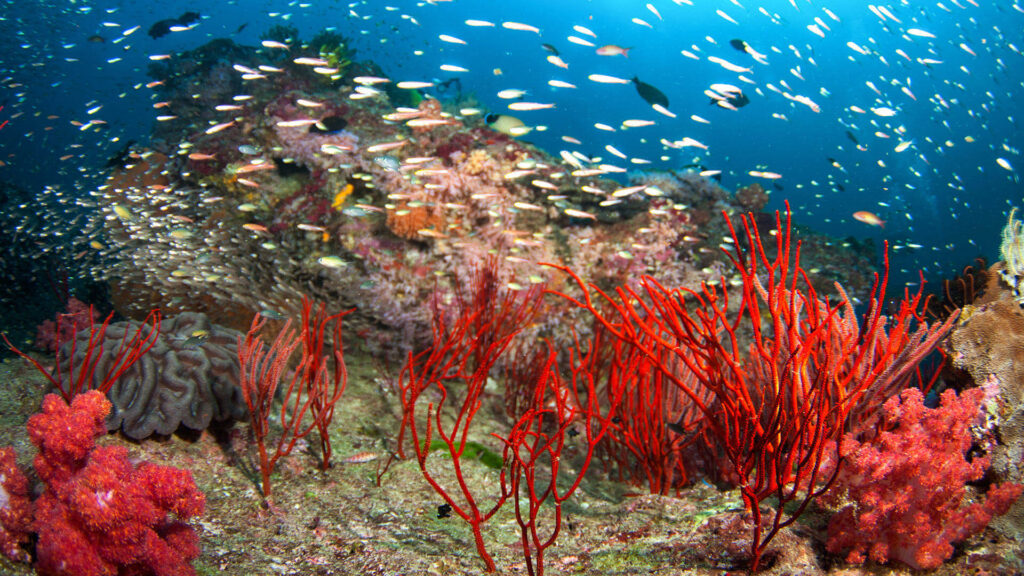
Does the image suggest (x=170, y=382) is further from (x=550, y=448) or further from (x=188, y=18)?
(x=188, y=18)

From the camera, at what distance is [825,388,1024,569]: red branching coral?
1.64 metres

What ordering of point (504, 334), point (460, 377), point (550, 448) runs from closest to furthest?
point (550, 448) < point (460, 377) < point (504, 334)

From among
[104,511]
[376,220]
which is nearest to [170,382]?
[104,511]

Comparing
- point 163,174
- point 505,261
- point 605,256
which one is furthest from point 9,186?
point 605,256

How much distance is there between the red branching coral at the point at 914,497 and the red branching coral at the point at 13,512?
3394 millimetres

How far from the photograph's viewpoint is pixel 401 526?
2600 millimetres

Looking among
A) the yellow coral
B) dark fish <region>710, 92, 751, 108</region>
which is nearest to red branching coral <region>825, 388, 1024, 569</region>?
the yellow coral

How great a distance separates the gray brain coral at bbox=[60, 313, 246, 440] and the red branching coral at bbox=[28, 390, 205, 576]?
1.10 m

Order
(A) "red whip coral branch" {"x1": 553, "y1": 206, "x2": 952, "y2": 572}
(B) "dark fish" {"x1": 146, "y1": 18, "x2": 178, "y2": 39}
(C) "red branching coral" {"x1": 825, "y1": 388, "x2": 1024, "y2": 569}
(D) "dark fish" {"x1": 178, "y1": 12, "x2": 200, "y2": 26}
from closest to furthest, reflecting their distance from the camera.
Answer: (A) "red whip coral branch" {"x1": 553, "y1": 206, "x2": 952, "y2": 572} < (C) "red branching coral" {"x1": 825, "y1": 388, "x2": 1024, "y2": 569} < (D) "dark fish" {"x1": 178, "y1": 12, "x2": 200, "y2": 26} < (B) "dark fish" {"x1": 146, "y1": 18, "x2": 178, "y2": 39}

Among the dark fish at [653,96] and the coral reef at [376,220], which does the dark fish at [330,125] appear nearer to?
the coral reef at [376,220]

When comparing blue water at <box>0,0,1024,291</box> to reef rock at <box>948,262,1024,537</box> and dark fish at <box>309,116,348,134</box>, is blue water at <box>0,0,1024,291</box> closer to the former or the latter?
dark fish at <box>309,116,348,134</box>

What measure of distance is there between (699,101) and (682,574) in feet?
328

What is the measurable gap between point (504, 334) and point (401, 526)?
2.58 meters

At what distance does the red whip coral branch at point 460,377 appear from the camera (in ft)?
7.88
